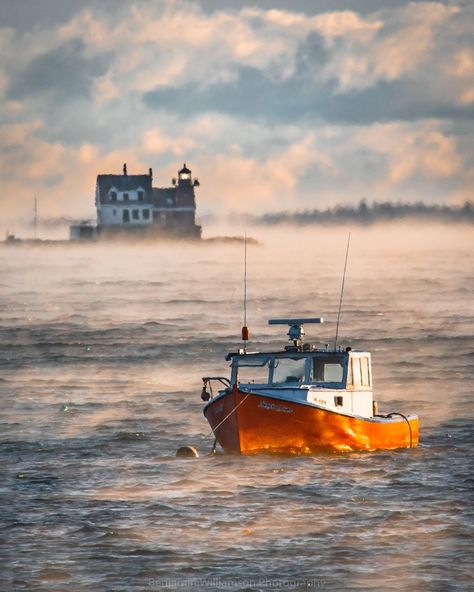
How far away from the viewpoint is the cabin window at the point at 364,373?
4953cm

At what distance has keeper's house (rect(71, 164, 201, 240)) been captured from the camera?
192 m

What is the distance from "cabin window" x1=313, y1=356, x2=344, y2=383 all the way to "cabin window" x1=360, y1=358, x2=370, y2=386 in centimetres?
111

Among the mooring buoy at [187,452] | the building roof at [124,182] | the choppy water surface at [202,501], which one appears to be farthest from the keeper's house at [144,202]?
the mooring buoy at [187,452]

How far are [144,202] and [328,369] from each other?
474 feet

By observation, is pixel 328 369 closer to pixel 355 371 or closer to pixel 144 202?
pixel 355 371

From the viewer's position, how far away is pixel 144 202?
19188 cm

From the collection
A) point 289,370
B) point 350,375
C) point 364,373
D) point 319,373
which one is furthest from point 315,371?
point 364,373

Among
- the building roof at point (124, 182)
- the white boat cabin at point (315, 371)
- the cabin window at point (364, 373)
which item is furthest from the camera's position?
the building roof at point (124, 182)

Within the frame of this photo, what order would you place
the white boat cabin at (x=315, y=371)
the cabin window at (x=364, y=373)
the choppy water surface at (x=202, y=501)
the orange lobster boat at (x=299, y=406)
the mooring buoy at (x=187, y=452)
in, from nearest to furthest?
the choppy water surface at (x=202, y=501), the orange lobster boat at (x=299, y=406), the white boat cabin at (x=315, y=371), the cabin window at (x=364, y=373), the mooring buoy at (x=187, y=452)

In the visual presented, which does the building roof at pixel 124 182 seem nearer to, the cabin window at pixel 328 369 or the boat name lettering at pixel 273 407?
the cabin window at pixel 328 369

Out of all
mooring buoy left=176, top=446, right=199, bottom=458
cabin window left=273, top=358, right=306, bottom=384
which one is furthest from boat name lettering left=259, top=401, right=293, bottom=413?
mooring buoy left=176, top=446, right=199, bottom=458

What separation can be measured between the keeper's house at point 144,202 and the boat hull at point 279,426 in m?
144

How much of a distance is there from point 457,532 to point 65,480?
41.8 feet

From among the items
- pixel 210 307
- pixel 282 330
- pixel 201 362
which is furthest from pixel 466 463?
pixel 210 307
